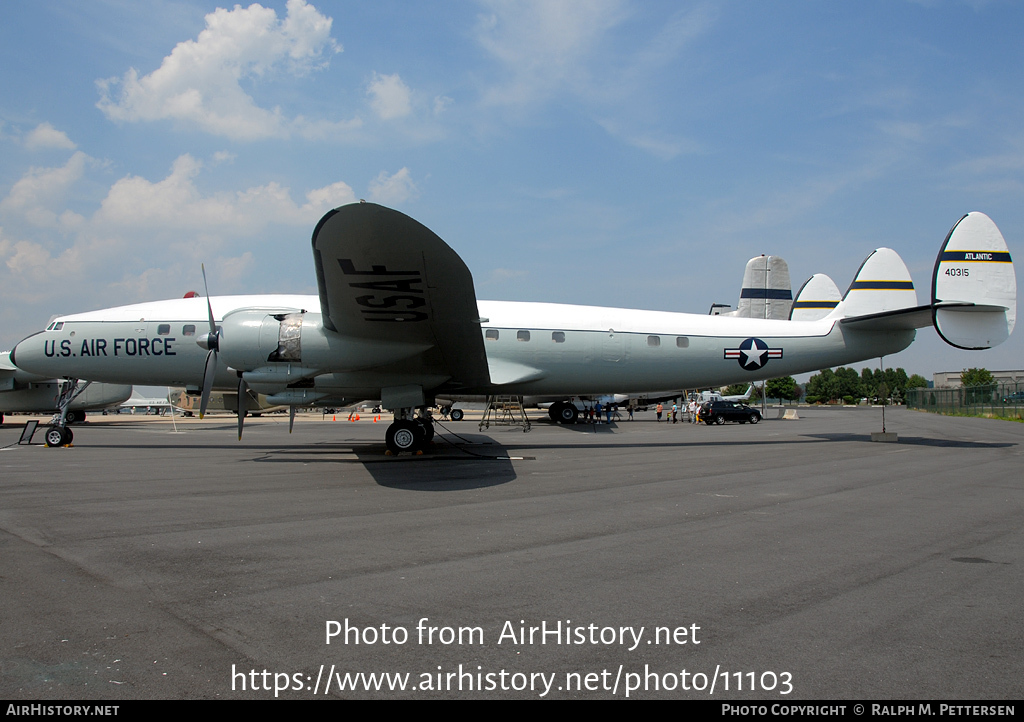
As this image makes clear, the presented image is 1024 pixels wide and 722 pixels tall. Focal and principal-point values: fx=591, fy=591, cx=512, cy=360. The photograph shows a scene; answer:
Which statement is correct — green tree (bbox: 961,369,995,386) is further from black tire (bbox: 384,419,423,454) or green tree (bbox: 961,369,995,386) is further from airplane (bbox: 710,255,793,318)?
black tire (bbox: 384,419,423,454)

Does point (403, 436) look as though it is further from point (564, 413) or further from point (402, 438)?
point (564, 413)

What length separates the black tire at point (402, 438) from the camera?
44.7 feet

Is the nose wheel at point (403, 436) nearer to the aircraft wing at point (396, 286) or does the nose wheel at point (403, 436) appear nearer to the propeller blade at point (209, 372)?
the aircraft wing at point (396, 286)

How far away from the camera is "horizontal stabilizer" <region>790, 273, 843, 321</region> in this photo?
21094 millimetres

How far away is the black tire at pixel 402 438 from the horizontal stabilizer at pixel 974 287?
14024 millimetres

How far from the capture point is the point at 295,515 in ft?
23.0

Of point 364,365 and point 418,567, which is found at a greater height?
point 364,365

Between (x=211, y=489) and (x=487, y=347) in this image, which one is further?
(x=487, y=347)

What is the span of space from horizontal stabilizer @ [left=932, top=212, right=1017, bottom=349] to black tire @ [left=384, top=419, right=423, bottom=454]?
46.0 feet

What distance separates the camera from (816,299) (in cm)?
2136
